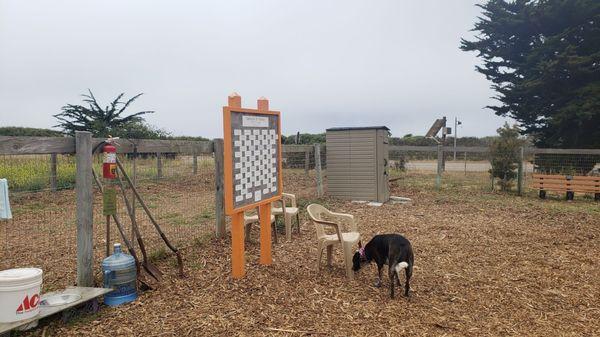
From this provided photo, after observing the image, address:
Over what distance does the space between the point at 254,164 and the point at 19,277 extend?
243cm

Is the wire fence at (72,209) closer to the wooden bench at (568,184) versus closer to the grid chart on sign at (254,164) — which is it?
the grid chart on sign at (254,164)

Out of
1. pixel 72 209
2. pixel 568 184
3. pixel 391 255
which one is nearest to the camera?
pixel 391 255

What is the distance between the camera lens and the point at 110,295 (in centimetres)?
366

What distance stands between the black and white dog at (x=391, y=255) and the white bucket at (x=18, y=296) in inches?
119

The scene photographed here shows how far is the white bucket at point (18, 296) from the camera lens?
295cm

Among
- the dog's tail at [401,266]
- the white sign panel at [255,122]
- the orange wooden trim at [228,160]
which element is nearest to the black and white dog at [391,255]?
the dog's tail at [401,266]

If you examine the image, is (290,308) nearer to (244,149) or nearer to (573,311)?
(244,149)

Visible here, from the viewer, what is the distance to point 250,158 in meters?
4.54

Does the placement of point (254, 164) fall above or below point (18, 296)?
above

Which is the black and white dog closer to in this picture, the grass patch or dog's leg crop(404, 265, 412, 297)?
dog's leg crop(404, 265, 412, 297)

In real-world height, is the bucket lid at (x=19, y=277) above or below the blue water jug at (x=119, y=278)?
above

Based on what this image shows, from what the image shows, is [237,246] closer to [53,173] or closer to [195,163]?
[195,163]

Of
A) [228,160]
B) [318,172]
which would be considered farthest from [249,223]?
[318,172]

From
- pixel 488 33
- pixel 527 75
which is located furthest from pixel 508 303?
pixel 488 33
